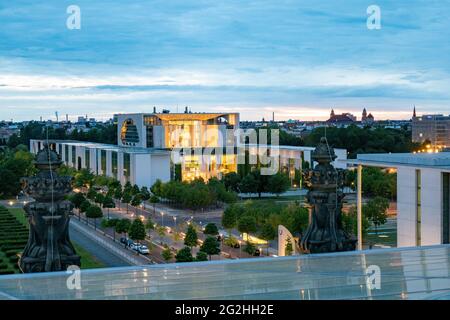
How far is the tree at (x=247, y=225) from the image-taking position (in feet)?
72.1

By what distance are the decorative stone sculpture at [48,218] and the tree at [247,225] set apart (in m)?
18.0

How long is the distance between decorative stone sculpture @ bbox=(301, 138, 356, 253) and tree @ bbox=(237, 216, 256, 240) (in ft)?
56.5

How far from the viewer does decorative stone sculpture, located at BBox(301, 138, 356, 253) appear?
15.4 ft

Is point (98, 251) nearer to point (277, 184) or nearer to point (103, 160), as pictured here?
point (277, 184)

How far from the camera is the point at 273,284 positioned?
3699 millimetres

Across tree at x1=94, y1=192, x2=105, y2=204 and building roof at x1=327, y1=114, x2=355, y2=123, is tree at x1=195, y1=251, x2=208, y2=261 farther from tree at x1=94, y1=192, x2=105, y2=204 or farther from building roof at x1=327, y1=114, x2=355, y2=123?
building roof at x1=327, y1=114, x2=355, y2=123

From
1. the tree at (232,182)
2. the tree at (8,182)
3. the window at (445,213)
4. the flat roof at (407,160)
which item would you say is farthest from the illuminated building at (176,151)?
the window at (445,213)

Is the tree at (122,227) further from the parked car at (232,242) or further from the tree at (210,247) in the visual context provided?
the tree at (210,247)

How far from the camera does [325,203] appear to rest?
4695mm

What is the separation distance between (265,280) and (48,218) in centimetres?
139

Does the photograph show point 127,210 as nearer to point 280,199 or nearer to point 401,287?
point 280,199

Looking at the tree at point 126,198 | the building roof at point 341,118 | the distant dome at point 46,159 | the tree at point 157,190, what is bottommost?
the tree at point 126,198

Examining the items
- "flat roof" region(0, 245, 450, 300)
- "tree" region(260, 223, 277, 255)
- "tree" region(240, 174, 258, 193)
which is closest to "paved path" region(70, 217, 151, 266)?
"tree" region(260, 223, 277, 255)
